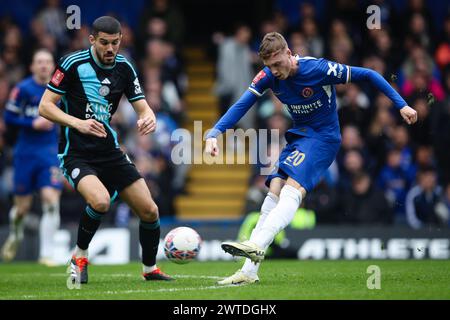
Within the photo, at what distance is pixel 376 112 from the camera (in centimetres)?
1630

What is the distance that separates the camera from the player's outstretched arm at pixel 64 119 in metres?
8.74

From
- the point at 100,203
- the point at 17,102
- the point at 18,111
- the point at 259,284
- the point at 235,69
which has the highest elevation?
the point at 235,69

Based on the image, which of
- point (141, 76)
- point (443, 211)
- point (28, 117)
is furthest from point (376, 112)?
point (28, 117)

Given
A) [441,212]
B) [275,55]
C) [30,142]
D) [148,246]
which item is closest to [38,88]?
[30,142]

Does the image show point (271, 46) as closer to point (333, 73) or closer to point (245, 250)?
point (333, 73)

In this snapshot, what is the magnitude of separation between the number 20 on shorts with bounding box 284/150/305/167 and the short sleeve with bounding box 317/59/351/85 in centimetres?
70

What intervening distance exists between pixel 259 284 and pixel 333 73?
81.4 inches

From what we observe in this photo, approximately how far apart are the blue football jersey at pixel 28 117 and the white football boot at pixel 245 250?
215 inches

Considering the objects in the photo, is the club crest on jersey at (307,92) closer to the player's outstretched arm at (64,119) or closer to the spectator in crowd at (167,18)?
the player's outstretched arm at (64,119)

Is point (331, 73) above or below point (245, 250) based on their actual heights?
above

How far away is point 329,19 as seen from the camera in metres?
17.7

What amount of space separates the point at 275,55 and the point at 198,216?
891 centimetres

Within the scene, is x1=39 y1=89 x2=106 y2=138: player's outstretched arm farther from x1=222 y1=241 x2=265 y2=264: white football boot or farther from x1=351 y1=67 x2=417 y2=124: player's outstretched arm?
x1=351 y1=67 x2=417 y2=124: player's outstretched arm

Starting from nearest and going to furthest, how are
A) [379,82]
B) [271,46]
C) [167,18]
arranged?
1. [271,46]
2. [379,82]
3. [167,18]
